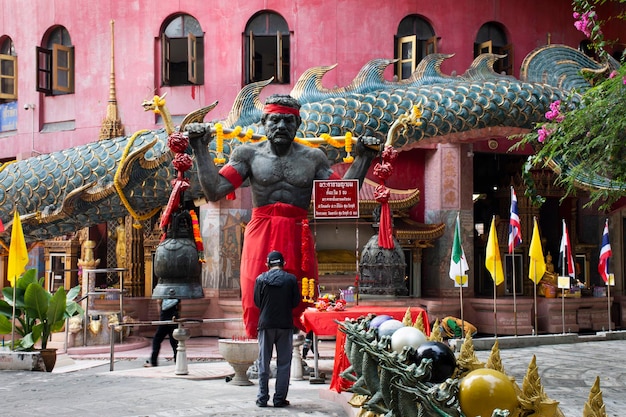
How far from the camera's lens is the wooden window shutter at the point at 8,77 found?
62.3ft

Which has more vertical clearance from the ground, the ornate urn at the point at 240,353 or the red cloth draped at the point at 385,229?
the red cloth draped at the point at 385,229

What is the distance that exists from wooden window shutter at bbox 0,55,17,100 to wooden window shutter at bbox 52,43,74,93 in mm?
1319

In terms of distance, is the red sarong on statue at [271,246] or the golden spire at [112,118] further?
the golden spire at [112,118]

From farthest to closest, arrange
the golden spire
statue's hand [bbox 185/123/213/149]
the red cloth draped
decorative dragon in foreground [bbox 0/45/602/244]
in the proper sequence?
the golden spire < decorative dragon in foreground [bbox 0/45/602/244] < the red cloth draped < statue's hand [bbox 185/123/213/149]

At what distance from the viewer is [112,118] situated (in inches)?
688

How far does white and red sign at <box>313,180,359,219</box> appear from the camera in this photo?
25.0 ft

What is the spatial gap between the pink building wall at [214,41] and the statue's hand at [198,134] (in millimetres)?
9828

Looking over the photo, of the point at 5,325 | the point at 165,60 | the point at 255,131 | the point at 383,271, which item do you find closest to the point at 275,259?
the point at 383,271

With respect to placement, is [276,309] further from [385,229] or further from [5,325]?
[5,325]

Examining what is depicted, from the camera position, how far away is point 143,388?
7.59 metres

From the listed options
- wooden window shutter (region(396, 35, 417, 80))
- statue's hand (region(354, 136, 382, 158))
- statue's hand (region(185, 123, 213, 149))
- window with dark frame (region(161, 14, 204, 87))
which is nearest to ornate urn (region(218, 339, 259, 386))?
statue's hand (region(185, 123, 213, 149))

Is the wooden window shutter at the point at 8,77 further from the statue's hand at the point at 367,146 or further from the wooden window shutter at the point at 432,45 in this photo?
the statue's hand at the point at 367,146

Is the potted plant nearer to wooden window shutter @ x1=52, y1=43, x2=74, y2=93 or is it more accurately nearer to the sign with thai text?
wooden window shutter @ x1=52, y1=43, x2=74, y2=93

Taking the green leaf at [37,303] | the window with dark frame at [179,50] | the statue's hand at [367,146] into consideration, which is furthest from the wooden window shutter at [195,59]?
the statue's hand at [367,146]
